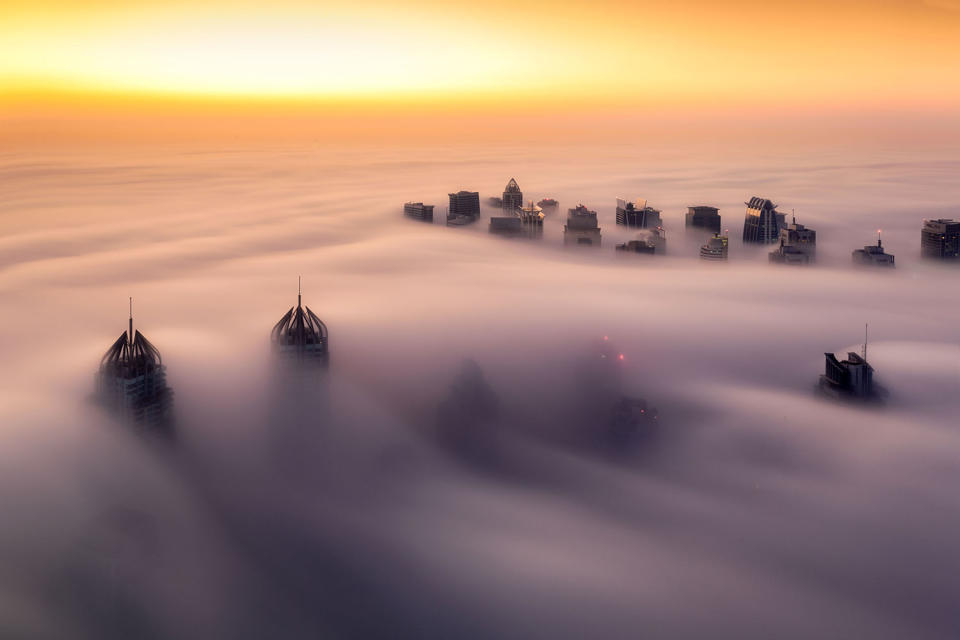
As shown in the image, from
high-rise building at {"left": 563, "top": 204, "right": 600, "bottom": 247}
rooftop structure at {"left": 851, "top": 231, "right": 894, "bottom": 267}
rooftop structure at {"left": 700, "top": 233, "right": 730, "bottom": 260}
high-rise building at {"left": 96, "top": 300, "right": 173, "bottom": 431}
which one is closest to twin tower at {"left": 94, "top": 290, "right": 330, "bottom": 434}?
high-rise building at {"left": 96, "top": 300, "right": 173, "bottom": 431}

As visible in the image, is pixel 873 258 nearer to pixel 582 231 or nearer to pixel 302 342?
pixel 582 231

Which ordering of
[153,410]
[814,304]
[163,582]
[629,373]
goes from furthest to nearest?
[814,304] < [629,373] < [153,410] < [163,582]

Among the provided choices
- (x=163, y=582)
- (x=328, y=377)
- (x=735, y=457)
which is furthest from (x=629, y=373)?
(x=163, y=582)

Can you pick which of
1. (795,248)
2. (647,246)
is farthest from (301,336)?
(795,248)

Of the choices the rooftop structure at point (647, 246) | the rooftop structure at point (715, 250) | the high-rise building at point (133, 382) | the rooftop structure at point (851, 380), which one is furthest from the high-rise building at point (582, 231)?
the high-rise building at point (133, 382)

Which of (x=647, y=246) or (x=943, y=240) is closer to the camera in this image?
(x=943, y=240)

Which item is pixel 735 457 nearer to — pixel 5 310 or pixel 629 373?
pixel 629 373
